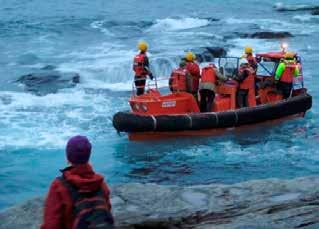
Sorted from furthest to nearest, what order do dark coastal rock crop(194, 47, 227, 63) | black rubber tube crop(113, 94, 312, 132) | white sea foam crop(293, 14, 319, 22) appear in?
white sea foam crop(293, 14, 319, 22), dark coastal rock crop(194, 47, 227, 63), black rubber tube crop(113, 94, 312, 132)

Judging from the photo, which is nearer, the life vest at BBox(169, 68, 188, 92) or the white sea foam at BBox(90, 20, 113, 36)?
the life vest at BBox(169, 68, 188, 92)

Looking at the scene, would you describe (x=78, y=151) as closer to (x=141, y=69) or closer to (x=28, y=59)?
(x=141, y=69)

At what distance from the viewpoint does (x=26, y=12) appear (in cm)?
4022

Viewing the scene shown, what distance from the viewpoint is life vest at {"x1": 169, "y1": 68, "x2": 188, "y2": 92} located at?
15.3 meters

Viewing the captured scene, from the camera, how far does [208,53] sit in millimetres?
25594

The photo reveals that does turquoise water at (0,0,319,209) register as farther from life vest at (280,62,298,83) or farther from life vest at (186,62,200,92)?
life vest at (186,62,200,92)

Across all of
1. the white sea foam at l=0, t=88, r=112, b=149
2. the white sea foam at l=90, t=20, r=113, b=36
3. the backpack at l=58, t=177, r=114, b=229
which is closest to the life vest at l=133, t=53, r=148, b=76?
the white sea foam at l=0, t=88, r=112, b=149

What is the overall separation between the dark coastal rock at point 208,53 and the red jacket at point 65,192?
67.9ft

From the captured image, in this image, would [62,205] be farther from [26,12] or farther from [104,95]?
[26,12]

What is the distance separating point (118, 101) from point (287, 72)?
545cm

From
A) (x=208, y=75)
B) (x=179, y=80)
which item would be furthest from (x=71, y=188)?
(x=179, y=80)

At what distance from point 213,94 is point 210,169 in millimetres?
2426

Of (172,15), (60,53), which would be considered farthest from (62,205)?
(172,15)

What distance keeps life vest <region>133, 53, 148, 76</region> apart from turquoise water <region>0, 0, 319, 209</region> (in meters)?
1.48
